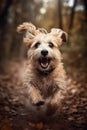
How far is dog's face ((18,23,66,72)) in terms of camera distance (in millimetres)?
7938

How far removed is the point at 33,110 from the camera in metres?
8.70

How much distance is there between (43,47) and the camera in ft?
26.2

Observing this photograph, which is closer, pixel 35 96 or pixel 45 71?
pixel 35 96

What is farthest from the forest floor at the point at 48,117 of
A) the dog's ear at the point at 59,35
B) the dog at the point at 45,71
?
the dog's ear at the point at 59,35

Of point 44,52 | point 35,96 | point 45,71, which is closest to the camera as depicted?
point 44,52

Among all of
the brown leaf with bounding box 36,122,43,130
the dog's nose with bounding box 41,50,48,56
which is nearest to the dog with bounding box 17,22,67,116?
the dog's nose with bounding box 41,50,48,56

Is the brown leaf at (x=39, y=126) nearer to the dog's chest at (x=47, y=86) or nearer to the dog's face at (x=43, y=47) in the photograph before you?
the dog's chest at (x=47, y=86)

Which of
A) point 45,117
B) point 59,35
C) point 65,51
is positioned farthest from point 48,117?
point 65,51

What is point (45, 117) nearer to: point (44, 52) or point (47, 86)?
point (47, 86)

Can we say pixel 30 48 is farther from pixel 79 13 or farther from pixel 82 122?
pixel 79 13

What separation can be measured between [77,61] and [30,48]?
28.7 ft

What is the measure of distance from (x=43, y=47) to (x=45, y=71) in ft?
1.95

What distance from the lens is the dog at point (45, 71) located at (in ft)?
26.2

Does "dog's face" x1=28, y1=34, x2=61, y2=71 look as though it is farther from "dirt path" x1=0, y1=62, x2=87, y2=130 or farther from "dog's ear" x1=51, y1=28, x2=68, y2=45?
"dirt path" x1=0, y1=62, x2=87, y2=130
